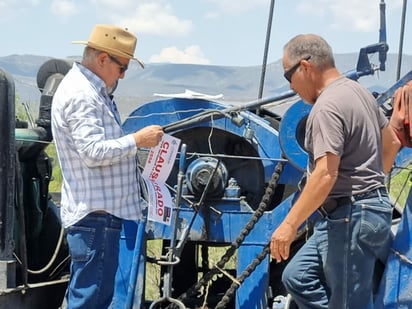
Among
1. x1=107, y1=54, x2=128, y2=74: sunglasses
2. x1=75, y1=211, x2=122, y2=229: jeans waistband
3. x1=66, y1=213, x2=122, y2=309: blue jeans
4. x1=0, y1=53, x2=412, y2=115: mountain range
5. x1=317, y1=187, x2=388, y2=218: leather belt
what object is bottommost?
x1=66, y1=213, x2=122, y2=309: blue jeans

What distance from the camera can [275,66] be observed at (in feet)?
35.6

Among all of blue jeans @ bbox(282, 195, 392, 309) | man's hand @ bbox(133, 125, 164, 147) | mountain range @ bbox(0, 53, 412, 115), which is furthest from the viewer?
mountain range @ bbox(0, 53, 412, 115)

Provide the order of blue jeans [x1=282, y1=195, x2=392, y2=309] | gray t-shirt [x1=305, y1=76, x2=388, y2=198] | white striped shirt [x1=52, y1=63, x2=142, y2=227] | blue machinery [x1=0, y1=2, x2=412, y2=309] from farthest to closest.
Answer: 1. blue machinery [x1=0, y1=2, x2=412, y2=309]
2. white striped shirt [x1=52, y1=63, x2=142, y2=227]
3. blue jeans [x1=282, y1=195, x2=392, y2=309]
4. gray t-shirt [x1=305, y1=76, x2=388, y2=198]

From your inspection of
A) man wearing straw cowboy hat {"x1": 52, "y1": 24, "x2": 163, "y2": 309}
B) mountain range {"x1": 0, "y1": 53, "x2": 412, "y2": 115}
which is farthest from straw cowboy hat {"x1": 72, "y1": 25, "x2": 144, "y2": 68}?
mountain range {"x1": 0, "y1": 53, "x2": 412, "y2": 115}

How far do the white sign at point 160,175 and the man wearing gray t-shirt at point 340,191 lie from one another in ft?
Result: 2.65

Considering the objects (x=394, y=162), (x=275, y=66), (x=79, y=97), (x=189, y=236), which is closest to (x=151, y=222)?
(x=189, y=236)

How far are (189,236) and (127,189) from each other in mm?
688

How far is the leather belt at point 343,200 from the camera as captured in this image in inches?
139

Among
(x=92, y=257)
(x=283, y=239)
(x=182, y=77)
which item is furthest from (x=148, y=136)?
(x=182, y=77)

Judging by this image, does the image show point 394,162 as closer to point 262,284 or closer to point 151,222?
point 262,284

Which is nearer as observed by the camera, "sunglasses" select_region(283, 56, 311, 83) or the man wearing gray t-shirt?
the man wearing gray t-shirt

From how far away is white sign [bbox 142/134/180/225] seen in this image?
411 centimetres

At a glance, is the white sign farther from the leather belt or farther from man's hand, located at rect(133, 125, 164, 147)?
the leather belt

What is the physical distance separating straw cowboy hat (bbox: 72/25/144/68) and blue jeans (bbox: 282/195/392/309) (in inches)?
48.3
